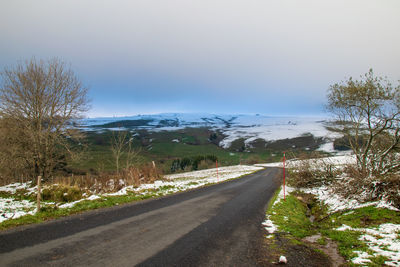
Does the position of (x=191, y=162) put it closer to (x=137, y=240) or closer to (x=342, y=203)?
(x=342, y=203)

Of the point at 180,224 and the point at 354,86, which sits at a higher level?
the point at 354,86

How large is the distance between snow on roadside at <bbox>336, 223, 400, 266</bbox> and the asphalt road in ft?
9.34

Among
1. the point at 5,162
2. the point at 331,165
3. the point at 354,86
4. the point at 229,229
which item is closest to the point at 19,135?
the point at 5,162

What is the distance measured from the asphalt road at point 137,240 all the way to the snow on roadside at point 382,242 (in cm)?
285

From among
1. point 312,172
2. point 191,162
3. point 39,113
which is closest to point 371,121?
point 312,172

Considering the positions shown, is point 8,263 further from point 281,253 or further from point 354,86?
point 354,86

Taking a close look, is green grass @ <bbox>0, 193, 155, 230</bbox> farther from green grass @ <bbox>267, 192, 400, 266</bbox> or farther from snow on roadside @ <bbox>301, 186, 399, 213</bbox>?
snow on roadside @ <bbox>301, 186, 399, 213</bbox>

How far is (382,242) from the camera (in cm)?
656

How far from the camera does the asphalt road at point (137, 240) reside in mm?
5051

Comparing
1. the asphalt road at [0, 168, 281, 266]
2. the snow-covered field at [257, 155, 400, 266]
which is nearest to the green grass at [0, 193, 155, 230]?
the asphalt road at [0, 168, 281, 266]

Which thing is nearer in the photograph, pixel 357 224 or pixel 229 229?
pixel 229 229

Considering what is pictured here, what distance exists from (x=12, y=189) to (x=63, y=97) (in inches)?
376

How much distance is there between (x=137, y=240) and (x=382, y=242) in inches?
298

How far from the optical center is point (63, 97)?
21828 mm
